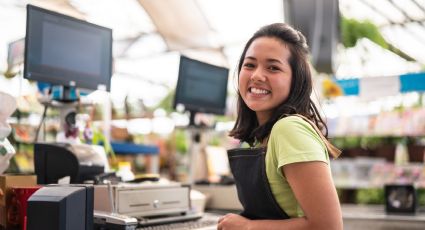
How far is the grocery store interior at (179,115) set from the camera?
1915 mm

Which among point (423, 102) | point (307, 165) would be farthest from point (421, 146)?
point (307, 165)

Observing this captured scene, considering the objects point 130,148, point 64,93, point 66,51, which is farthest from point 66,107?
point 130,148

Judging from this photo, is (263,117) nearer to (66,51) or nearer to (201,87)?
(66,51)

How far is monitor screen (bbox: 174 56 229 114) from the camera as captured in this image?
116 inches

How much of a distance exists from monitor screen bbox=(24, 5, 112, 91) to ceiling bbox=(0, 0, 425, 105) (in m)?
1.26

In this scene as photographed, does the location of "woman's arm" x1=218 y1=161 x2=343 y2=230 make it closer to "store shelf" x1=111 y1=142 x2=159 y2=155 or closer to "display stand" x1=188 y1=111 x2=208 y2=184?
"display stand" x1=188 y1=111 x2=208 y2=184

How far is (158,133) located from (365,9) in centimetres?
409

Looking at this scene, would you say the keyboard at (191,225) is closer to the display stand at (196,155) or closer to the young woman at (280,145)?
the young woman at (280,145)

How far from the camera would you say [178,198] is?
218 cm

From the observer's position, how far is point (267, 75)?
1.50m

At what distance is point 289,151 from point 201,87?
1851 mm

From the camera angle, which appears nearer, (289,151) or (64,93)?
(289,151)

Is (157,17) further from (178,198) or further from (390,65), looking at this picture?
(390,65)

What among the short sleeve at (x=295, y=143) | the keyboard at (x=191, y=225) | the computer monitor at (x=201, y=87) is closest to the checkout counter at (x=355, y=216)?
the computer monitor at (x=201, y=87)
